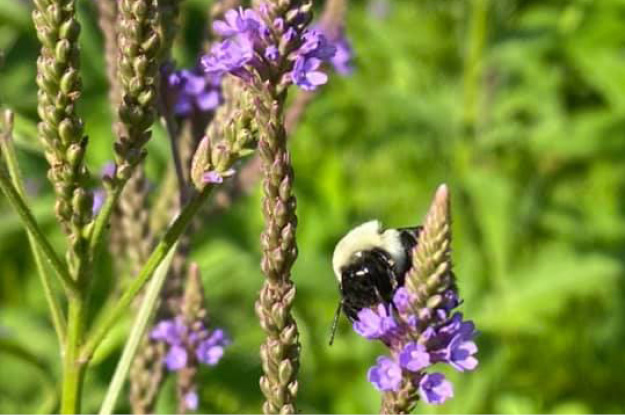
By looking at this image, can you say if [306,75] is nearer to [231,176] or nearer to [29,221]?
[231,176]

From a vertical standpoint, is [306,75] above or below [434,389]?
above

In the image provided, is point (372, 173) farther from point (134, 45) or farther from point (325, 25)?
point (134, 45)

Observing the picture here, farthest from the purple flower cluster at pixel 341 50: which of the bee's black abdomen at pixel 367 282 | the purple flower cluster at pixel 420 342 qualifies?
the purple flower cluster at pixel 420 342

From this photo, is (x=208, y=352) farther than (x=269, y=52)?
Yes

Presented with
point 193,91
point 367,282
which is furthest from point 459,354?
point 193,91

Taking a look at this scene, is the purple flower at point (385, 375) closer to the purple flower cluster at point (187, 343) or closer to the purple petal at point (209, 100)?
the purple flower cluster at point (187, 343)

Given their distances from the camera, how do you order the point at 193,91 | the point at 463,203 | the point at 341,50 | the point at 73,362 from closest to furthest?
the point at 73,362, the point at 193,91, the point at 341,50, the point at 463,203

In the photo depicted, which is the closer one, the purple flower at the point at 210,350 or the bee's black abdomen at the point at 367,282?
the bee's black abdomen at the point at 367,282
